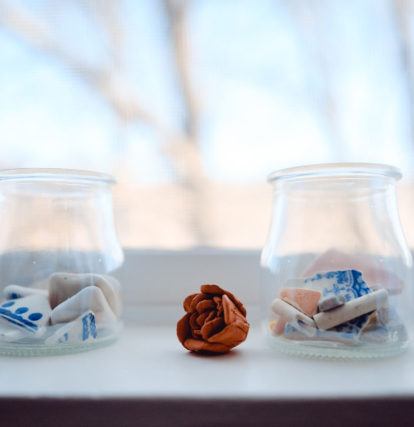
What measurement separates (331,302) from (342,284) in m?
0.03

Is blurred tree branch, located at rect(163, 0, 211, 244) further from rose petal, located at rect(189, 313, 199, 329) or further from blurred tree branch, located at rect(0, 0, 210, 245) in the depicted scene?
rose petal, located at rect(189, 313, 199, 329)

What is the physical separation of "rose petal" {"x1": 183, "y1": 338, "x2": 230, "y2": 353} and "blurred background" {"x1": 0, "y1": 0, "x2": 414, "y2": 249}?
0.26 metres

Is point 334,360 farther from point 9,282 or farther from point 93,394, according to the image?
point 9,282

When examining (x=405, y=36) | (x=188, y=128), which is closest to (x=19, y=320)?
(x=188, y=128)

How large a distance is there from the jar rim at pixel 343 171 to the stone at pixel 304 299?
0.13 metres

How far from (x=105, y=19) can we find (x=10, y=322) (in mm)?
482

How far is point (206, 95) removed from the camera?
0.78 m

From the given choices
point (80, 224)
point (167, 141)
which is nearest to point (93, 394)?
point (80, 224)

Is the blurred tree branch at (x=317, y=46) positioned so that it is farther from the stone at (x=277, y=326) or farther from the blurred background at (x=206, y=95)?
the stone at (x=277, y=326)

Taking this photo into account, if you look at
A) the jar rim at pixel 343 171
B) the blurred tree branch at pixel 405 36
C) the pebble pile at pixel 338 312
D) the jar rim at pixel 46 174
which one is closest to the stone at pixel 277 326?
the pebble pile at pixel 338 312

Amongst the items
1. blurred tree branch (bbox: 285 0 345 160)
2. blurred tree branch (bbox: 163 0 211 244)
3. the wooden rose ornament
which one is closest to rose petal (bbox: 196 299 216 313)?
the wooden rose ornament

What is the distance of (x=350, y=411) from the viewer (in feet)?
1.30

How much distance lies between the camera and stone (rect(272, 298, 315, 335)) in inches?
20.5

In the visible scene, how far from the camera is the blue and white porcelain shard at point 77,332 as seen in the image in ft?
1.75
